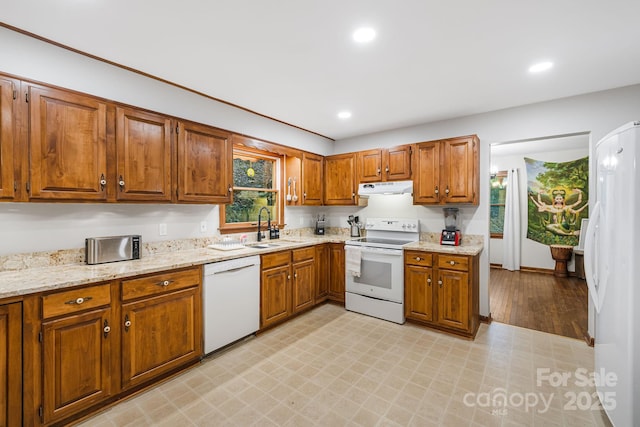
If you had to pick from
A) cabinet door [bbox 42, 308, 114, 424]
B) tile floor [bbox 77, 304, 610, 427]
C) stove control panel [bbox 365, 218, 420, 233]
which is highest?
stove control panel [bbox 365, 218, 420, 233]

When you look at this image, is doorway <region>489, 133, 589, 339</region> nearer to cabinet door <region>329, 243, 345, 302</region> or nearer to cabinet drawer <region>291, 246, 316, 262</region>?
cabinet door <region>329, 243, 345, 302</region>

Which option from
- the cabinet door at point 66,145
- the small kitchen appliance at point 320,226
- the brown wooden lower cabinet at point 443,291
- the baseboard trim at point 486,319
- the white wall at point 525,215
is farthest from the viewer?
the white wall at point 525,215

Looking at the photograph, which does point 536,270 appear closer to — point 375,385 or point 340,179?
point 340,179

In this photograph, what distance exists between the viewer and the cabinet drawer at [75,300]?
5.44 feet

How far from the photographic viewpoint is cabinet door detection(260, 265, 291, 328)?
306 cm

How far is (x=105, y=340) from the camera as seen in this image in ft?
6.20

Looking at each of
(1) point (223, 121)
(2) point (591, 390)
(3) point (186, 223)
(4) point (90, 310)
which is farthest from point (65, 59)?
(2) point (591, 390)

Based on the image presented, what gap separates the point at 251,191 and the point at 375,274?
1.97m

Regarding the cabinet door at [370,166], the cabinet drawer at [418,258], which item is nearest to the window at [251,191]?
the cabinet door at [370,166]

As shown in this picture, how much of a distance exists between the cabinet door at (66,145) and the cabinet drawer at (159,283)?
72 centimetres

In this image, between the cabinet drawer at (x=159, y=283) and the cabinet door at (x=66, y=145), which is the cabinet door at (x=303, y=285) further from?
the cabinet door at (x=66, y=145)

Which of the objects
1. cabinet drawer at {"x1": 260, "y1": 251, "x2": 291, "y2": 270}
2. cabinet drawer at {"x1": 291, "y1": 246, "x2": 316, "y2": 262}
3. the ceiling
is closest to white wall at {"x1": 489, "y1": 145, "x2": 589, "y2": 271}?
the ceiling

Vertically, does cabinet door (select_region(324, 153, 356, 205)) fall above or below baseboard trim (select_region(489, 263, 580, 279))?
above

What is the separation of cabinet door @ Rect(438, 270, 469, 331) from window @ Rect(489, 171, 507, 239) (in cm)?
419
